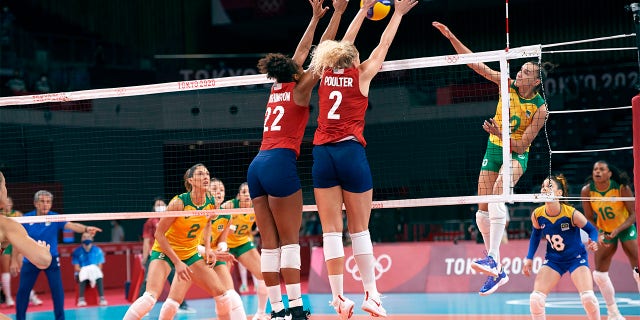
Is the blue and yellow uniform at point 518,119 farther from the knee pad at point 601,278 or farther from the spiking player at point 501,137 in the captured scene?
the knee pad at point 601,278

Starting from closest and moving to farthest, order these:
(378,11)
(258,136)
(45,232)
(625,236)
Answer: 1. (378,11)
2. (258,136)
3. (625,236)
4. (45,232)

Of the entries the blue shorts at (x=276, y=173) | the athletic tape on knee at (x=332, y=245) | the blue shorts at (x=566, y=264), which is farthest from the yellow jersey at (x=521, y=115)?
the blue shorts at (x=276, y=173)

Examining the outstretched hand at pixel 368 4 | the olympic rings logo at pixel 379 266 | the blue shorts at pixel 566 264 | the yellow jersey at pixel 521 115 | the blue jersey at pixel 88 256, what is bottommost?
the olympic rings logo at pixel 379 266

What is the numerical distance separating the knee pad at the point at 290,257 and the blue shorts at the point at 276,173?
19.6 inches

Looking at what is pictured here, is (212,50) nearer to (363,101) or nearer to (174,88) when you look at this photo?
(174,88)

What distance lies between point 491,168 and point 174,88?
12.2 ft

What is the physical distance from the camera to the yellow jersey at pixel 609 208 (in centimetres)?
1232

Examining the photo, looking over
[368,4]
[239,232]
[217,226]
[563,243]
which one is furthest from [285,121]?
[239,232]

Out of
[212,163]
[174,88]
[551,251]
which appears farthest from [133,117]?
[551,251]

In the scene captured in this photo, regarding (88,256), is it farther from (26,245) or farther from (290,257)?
(26,245)

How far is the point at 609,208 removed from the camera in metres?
12.4

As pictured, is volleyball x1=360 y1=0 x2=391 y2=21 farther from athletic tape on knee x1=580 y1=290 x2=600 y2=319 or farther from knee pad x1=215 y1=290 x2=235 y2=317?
athletic tape on knee x1=580 y1=290 x2=600 y2=319

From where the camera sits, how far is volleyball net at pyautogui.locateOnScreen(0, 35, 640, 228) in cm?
1141

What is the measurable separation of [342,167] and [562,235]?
4.09 metres
